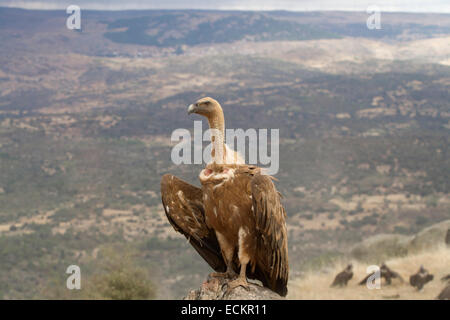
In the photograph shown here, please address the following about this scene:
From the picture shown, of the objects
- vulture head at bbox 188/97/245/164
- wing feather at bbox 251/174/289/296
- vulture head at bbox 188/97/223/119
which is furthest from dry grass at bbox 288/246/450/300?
vulture head at bbox 188/97/223/119

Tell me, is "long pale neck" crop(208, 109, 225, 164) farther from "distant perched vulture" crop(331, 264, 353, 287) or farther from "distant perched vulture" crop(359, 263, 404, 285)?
"distant perched vulture" crop(331, 264, 353, 287)

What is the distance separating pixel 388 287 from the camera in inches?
658

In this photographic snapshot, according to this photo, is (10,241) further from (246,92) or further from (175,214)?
(246,92)

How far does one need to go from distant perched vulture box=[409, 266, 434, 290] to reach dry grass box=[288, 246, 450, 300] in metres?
0.14

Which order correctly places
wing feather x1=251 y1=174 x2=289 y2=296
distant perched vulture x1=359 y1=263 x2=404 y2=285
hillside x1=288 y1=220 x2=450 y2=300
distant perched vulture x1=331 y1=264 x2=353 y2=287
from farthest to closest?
distant perched vulture x1=331 y1=264 x2=353 y2=287 → distant perched vulture x1=359 y1=263 x2=404 y2=285 → hillside x1=288 y1=220 x2=450 y2=300 → wing feather x1=251 y1=174 x2=289 y2=296

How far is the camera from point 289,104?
234ft

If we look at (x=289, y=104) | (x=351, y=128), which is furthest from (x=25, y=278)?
(x=289, y=104)

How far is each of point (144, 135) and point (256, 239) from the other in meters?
58.3

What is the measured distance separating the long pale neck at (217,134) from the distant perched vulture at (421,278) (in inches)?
493

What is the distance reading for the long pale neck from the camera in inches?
213

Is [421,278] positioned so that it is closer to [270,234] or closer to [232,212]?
[270,234]

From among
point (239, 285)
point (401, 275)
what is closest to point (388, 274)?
point (401, 275)

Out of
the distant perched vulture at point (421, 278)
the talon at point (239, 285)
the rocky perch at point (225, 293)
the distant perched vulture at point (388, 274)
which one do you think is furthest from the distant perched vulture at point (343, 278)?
the talon at point (239, 285)

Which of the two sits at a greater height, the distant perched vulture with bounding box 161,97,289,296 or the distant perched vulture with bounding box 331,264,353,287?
the distant perched vulture with bounding box 331,264,353,287
